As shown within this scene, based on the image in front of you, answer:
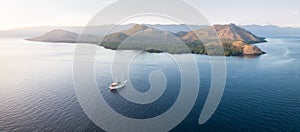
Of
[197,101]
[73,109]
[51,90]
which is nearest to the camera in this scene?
[73,109]

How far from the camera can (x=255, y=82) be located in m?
50.6

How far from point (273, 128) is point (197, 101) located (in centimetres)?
1268

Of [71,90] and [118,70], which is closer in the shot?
[71,90]

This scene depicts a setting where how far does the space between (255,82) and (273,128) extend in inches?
975

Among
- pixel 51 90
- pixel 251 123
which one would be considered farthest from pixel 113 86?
pixel 251 123

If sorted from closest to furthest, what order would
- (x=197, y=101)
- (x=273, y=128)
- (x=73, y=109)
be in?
(x=273, y=128), (x=73, y=109), (x=197, y=101)

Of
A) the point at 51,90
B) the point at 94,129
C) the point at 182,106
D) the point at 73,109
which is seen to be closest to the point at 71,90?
the point at 51,90

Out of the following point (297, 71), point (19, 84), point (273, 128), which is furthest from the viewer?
point (297, 71)

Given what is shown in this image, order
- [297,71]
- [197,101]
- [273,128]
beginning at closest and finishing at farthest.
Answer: [273,128] < [197,101] < [297,71]

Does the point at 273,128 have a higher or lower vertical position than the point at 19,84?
lower

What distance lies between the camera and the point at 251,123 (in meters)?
29.3

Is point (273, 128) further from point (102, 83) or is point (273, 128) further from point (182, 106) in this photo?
point (102, 83)

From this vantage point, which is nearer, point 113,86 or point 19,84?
point 113,86

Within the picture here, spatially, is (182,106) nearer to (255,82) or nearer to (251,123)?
(251,123)
